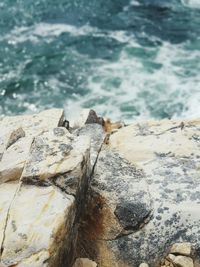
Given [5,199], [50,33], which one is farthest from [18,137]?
[50,33]

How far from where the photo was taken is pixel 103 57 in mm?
13008

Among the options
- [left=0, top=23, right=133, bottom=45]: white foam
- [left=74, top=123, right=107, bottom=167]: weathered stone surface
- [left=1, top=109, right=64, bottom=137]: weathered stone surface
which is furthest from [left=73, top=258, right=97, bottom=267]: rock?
[left=0, top=23, right=133, bottom=45]: white foam

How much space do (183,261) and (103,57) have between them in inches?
364

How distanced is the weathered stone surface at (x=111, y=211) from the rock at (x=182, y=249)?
0.37m

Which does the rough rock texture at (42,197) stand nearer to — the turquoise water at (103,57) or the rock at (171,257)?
the rock at (171,257)

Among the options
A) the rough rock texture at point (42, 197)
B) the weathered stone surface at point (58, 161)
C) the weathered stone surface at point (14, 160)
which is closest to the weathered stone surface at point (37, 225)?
the rough rock texture at point (42, 197)

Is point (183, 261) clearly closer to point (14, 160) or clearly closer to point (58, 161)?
point (58, 161)

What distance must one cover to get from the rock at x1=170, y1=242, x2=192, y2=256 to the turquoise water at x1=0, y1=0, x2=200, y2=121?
231 inches

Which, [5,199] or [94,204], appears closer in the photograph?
[5,199]

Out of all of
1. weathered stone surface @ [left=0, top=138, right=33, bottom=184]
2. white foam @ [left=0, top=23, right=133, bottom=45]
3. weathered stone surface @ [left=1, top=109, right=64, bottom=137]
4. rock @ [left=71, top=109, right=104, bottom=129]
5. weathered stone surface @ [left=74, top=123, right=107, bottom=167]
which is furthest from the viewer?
white foam @ [left=0, top=23, right=133, bottom=45]

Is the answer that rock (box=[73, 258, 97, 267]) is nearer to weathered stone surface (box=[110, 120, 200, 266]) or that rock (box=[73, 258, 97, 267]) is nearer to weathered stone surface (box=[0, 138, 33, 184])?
weathered stone surface (box=[110, 120, 200, 266])

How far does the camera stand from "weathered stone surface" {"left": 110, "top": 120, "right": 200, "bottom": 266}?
183 inches

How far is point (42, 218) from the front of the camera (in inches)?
163

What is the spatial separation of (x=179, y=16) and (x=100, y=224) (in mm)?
11144
